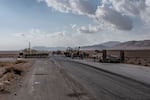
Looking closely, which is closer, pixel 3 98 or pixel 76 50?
pixel 3 98

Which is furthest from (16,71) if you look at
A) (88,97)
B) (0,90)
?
(88,97)

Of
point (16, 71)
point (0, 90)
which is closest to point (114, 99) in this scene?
point (0, 90)

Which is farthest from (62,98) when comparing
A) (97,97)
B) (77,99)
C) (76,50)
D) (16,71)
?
(76,50)

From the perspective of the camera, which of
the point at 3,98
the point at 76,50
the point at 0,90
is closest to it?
the point at 3,98

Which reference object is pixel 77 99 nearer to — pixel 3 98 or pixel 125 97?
pixel 125 97

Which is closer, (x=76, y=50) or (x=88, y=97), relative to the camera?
(x=88, y=97)

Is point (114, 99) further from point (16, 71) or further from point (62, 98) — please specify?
point (16, 71)

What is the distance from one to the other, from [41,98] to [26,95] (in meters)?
1.16

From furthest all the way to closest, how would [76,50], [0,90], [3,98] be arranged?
[76,50], [0,90], [3,98]

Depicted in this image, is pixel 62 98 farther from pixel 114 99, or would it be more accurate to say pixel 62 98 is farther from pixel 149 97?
pixel 149 97

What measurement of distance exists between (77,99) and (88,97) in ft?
1.86

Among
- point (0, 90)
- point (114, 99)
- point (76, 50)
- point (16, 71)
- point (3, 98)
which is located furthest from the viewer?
point (76, 50)

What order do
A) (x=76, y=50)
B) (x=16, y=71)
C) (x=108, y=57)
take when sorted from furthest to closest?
(x=76, y=50), (x=108, y=57), (x=16, y=71)

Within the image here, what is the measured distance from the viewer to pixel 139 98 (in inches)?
447
